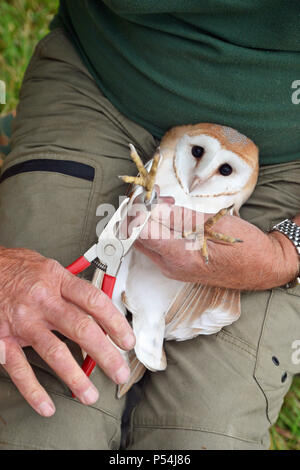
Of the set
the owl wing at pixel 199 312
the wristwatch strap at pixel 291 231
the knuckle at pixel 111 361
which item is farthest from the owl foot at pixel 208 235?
the knuckle at pixel 111 361

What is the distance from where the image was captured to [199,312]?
1254 millimetres

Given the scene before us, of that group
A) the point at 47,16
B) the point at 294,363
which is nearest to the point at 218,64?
the point at 294,363

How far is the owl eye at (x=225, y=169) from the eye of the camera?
1.25m

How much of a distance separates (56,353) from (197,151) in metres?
0.61

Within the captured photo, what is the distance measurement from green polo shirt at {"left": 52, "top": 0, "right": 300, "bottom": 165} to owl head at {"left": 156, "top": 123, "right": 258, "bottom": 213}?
0.26ft

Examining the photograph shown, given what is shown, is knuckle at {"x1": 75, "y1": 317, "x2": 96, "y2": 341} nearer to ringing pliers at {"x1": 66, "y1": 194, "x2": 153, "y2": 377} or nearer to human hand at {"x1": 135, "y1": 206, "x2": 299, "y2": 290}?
ringing pliers at {"x1": 66, "y1": 194, "x2": 153, "y2": 377}

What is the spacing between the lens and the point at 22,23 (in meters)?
2.88

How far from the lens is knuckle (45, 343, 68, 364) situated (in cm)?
103

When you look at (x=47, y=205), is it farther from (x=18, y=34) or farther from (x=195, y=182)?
(x=18, y=34)

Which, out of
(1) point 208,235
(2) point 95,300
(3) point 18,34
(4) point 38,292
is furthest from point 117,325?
(3) point 18,34

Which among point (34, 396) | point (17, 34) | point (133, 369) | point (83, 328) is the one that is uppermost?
point (17, 34)

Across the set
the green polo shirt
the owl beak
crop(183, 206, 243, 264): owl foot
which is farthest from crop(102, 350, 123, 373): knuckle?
the green polo shirt

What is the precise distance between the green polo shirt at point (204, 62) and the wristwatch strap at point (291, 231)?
19 centimetres
